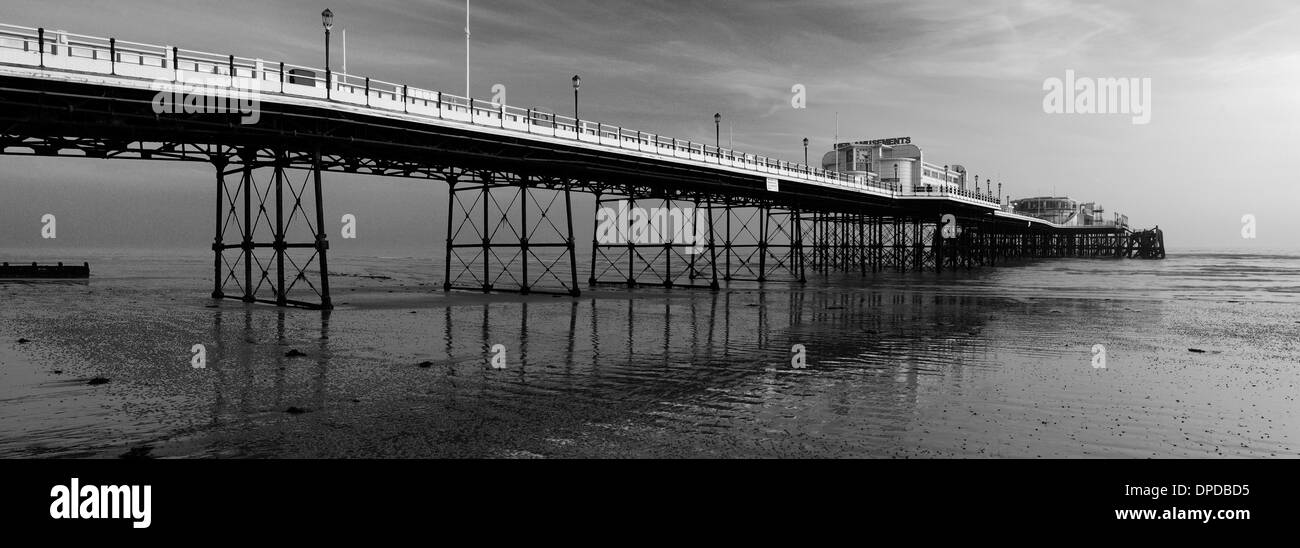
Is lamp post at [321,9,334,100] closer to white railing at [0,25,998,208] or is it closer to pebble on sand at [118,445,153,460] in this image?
white railing at [0,25,998,208]

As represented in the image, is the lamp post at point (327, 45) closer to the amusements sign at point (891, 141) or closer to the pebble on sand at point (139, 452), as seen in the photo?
the pebble on sand at point (139, 452)

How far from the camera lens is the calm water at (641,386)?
798 centimetres

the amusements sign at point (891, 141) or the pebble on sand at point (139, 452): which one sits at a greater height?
the amusements sign at point (891, 141)

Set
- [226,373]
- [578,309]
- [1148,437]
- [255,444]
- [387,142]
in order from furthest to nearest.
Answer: [578,309]
[387,142]
[226,373]
[1148,437]
[255,444]

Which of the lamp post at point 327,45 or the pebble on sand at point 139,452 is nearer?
the pebble on sand at point 139,452

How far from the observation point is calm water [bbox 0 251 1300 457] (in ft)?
26.2

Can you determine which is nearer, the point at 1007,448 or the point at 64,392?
the point at 1007,448

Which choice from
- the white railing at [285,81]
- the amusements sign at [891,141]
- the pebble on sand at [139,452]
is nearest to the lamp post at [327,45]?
the white railing at [285,81]

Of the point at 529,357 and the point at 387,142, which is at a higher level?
the point at 387,142

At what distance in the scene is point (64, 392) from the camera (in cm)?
1036
